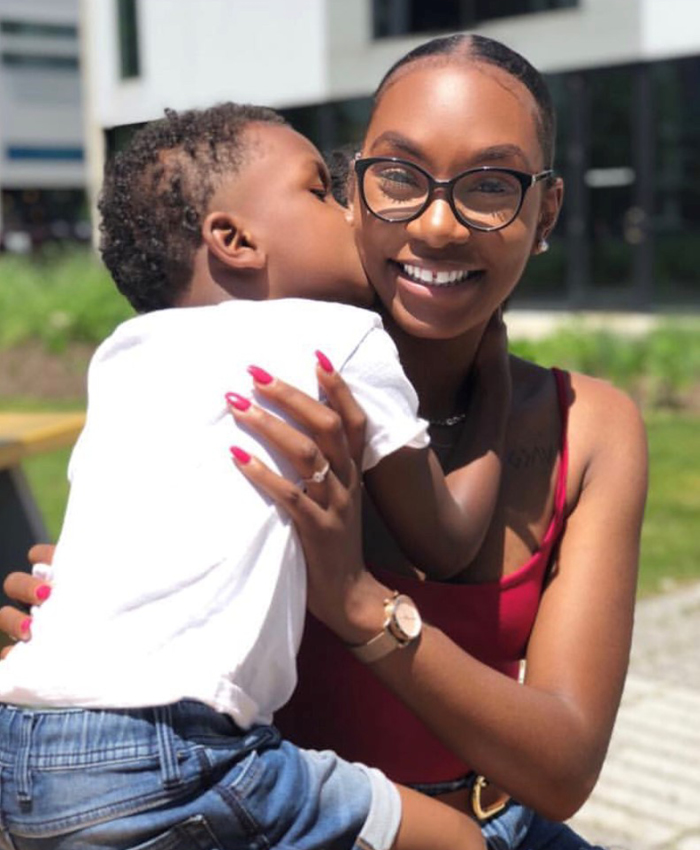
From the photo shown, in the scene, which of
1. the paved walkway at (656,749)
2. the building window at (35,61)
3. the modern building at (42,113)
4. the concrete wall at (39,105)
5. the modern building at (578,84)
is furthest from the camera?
the building window at (35,61)

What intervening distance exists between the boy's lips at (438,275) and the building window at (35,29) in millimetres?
44761

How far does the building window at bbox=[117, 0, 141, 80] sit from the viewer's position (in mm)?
7641

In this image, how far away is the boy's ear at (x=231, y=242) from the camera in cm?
180

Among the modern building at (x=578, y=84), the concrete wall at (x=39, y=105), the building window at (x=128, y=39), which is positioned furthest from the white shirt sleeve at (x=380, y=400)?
the concrete wall at (x=39, y=105)

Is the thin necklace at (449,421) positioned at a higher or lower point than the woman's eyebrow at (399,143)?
lower

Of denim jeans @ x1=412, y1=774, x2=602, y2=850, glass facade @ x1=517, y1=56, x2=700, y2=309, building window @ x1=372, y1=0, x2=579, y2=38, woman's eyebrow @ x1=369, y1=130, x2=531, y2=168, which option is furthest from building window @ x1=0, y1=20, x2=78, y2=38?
denim jeans @ x1=412, y1=774, x2=602, y2=850

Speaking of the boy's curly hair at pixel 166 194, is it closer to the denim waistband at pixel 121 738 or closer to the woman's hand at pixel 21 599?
the woman's hand at pixel 21 599

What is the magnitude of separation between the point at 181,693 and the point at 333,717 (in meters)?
0.37

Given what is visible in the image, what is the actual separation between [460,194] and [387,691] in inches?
25.6

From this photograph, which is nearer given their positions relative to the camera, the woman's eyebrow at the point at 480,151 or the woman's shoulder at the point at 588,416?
the woman's eyebrow at the point at 480,151

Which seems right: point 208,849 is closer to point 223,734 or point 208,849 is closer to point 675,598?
point 223,734

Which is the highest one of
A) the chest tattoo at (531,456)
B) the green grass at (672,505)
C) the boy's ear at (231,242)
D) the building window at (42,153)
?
the building window at (42,153)

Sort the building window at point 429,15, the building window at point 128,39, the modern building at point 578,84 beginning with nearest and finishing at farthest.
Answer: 1. the building window at point 128,39
2. the modern building at point 578,84
3. the building window at point 429,15

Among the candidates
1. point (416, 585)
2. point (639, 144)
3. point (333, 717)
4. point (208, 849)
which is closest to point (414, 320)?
point (416, 585)
